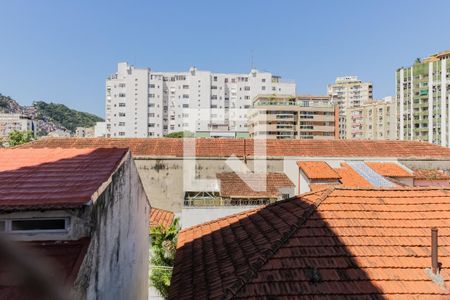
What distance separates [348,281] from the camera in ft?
22.1

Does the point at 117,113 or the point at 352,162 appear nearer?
the point at 352,162

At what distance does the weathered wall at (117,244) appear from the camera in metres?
5.81

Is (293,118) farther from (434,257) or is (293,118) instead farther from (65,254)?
(65,254)

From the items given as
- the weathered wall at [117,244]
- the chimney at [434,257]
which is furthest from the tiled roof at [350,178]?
the chimney at [434,257]

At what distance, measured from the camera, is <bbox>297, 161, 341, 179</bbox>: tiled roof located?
70.7ft

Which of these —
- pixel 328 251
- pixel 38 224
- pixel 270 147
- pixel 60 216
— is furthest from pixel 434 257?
pixel 270 147

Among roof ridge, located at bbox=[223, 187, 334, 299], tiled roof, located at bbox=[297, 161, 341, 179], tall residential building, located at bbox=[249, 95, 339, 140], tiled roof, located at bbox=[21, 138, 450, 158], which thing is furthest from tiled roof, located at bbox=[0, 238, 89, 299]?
tall residential building, located at bbox=[249, 95, 339, 140]

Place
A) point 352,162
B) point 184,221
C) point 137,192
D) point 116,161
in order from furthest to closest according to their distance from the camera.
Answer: point 352,162
point 184,221
point 137,192
point 116,161

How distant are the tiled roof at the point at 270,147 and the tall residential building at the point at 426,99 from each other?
52.9 metres

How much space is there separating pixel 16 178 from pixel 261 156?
73.1ft

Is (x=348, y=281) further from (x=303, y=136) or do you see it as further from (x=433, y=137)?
(x=433, y=137)

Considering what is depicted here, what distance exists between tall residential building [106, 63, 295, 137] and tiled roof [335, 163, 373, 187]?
61.1 m

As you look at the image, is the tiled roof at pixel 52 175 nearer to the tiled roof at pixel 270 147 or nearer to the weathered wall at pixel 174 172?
the weathered wall at pixel 174 172

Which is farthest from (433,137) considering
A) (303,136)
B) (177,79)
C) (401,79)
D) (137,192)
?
(137,192)
